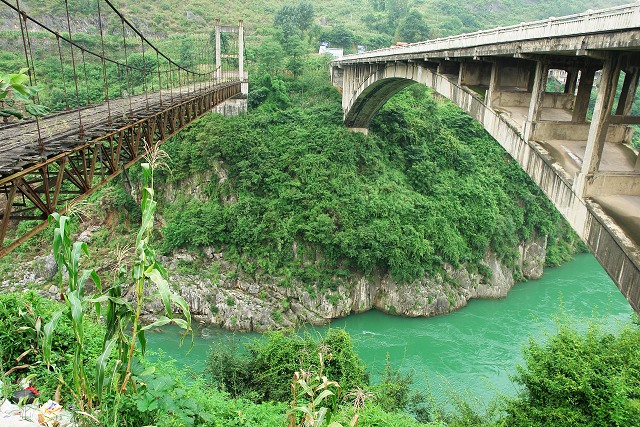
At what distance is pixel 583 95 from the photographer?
306 inches

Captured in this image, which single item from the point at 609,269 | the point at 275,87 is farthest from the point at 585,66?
the point at 275,87

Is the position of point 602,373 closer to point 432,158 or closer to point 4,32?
point 432,158

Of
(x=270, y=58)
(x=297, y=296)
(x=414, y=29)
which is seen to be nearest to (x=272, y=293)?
(x=297, y=296)

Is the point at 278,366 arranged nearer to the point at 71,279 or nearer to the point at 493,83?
the point at 71,279

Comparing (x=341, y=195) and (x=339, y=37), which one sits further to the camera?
(x=339, y=37)

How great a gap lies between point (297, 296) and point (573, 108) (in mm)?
10721

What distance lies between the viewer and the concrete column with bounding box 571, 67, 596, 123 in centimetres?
767

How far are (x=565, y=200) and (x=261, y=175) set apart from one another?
1279 centimetres

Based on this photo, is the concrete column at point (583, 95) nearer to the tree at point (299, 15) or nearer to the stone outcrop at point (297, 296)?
the stone outcrop at point (297, 296)

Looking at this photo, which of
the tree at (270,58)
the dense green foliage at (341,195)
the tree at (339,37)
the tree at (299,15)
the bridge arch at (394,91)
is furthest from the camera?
the tree at (299,15)

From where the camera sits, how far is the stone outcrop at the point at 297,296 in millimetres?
14898

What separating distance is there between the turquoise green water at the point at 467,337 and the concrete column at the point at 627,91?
6.08 meters

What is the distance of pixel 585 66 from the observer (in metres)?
7.62

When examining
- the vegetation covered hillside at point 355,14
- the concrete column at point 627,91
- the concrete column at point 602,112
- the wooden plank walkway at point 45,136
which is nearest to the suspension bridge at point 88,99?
the wooden plank walkway at point 45,136
